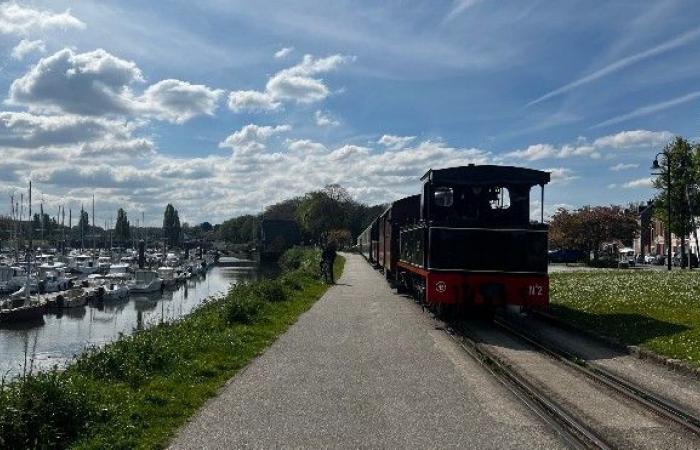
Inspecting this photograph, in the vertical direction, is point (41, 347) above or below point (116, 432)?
below

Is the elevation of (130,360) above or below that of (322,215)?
below

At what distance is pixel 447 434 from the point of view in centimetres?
747

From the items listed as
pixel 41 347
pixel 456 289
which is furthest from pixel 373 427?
pixel 41 347

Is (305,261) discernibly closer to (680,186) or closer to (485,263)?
(680,186)

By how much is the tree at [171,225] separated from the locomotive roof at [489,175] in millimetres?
149878

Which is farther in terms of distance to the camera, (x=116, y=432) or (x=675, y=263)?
(x=675, y=263)

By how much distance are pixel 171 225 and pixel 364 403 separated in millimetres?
164038

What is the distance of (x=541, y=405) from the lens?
8719mm

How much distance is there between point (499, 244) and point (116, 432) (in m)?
11.1

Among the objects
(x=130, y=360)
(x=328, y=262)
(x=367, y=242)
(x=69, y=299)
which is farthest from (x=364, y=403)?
(x=69, y=299)

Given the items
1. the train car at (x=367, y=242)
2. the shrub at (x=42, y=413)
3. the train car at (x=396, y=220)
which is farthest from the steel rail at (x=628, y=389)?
the train car at (x=367, y=242)

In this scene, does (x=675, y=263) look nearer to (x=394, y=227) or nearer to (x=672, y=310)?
(x=394, y=227)

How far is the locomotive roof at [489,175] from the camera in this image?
17359 millimetres

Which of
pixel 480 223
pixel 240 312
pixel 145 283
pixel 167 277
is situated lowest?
pixel 145 283
